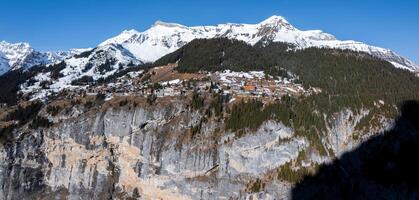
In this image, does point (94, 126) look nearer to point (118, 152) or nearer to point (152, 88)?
point (118, 152)

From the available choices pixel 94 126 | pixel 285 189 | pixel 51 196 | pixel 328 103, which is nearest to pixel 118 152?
pixel 94 126

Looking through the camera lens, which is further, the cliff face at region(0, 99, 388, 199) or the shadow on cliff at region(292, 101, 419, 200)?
the cliff face at region(0, 99, 388, 199)

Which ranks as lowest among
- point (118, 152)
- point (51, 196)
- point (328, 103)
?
point (51, 196)

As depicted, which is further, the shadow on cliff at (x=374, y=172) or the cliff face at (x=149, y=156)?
the cliff face at (x=149, y=156)

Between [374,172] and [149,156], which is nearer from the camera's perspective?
[149,156]

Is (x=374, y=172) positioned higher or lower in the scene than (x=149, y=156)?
lower
